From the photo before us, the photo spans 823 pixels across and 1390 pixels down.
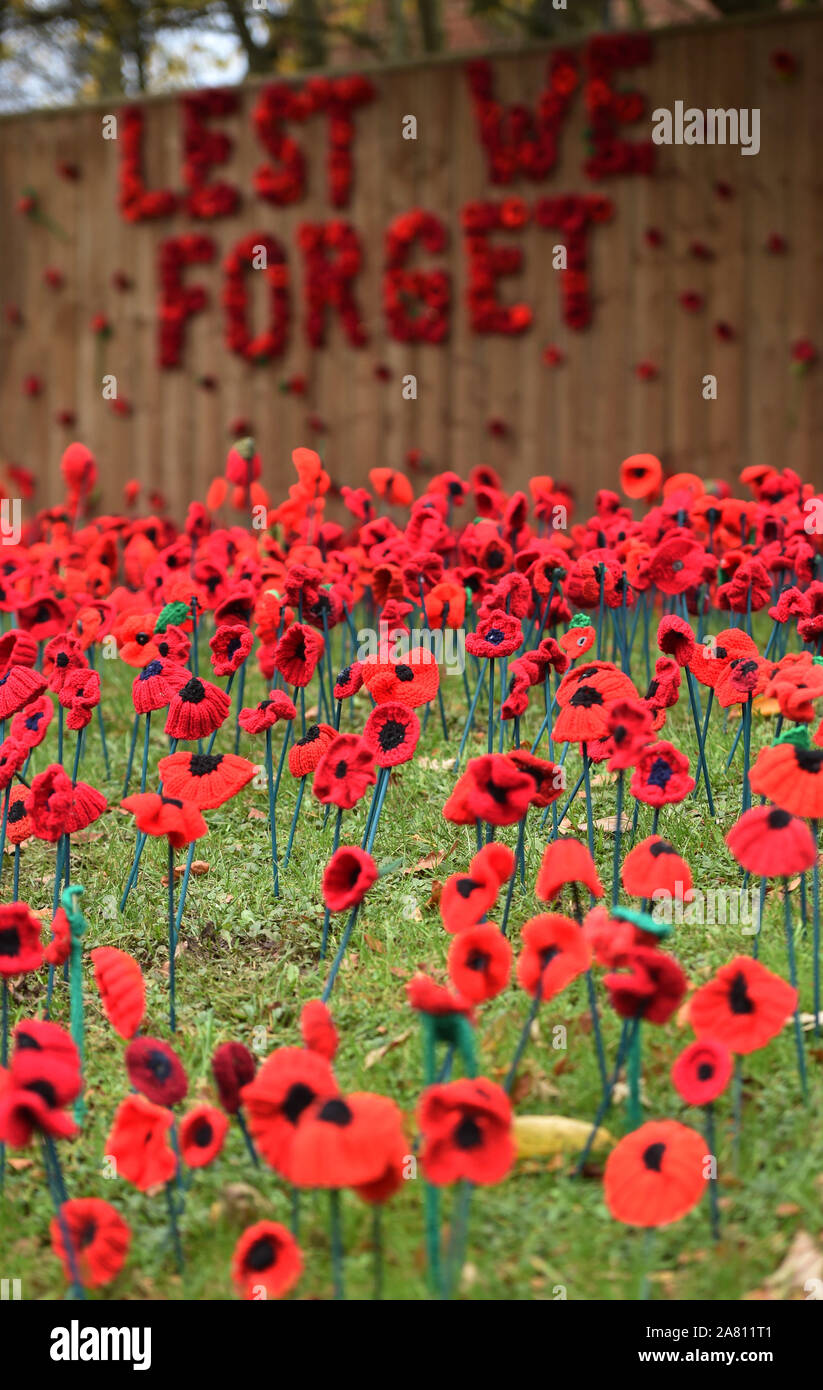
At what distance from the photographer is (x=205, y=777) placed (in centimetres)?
200

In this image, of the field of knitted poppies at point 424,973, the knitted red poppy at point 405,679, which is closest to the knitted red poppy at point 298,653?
the field of knitted poppies at point 424,973

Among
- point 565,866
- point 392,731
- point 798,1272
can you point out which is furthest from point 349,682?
point 798,1272

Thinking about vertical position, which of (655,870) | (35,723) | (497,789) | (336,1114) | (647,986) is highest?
(35,723)

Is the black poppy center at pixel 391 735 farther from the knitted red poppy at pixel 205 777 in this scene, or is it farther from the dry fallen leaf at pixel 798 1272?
the dry fallen leaf at pixel 798 1272

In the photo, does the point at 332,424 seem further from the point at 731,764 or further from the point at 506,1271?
the point at 506,1271

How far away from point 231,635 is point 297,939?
634 millimetres

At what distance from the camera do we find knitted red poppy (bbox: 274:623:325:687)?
8.10 feet

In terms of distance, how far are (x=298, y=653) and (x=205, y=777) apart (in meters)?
0.59

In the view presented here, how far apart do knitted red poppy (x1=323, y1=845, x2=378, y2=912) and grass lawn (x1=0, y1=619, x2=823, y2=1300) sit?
32 centimetres

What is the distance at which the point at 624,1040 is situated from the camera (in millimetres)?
1598

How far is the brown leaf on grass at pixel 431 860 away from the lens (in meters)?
2.51

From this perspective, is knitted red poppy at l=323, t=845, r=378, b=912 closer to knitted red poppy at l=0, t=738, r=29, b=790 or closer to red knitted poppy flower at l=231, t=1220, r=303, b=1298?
red knitted poppy flower at l=231, t=1220, r=303, b=1298

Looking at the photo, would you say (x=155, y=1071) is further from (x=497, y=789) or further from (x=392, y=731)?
(x=392, y=731)
